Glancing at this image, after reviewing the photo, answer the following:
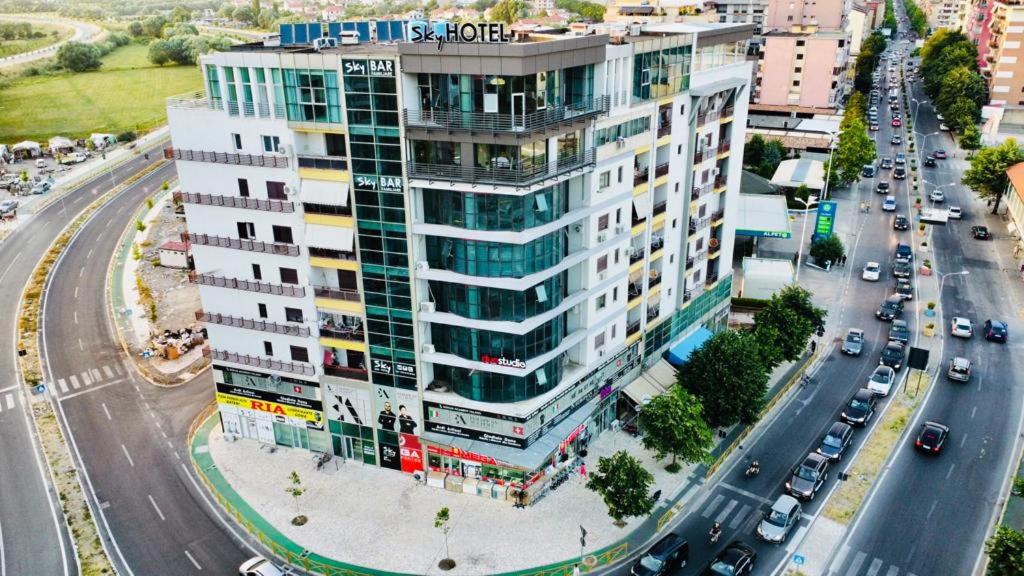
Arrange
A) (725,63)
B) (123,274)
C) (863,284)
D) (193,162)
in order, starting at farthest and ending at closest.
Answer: (123,274) → (863,284) → (725,63) → (193,162)

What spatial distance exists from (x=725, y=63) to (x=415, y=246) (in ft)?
121

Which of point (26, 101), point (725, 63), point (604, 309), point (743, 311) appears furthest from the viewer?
point (26, 101)

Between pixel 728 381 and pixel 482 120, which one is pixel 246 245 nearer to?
pixel 482 120

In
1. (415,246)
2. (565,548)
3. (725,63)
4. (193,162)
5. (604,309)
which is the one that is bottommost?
(565,548)

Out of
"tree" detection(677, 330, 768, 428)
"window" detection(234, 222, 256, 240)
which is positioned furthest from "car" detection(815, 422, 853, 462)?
"window" detection(234, 222, 256, 240)

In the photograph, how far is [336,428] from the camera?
59.1 m

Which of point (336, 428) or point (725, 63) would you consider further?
point (725, 63)

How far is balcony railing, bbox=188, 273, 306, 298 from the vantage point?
5494 cm

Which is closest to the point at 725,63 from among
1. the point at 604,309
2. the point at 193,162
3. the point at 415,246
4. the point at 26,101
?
the point at 604,309

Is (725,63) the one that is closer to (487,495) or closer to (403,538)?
(487,495)

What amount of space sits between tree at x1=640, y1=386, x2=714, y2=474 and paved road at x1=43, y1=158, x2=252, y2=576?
30359mm

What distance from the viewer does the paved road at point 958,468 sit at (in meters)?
49.2

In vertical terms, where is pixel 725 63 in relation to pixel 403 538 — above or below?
above

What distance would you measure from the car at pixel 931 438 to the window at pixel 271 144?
55.3 metres
